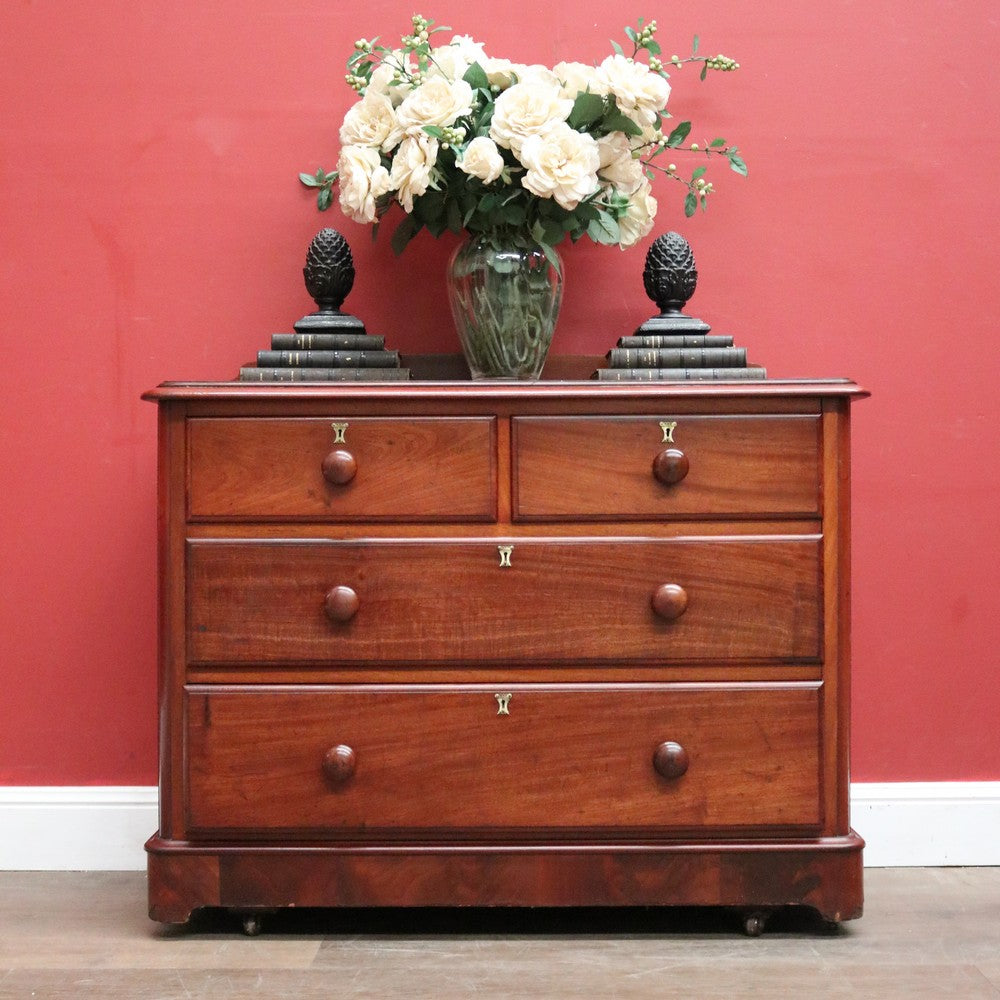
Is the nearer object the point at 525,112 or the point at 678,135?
the point at 525,112

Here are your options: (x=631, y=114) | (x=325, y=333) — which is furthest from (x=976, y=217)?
(x=325, y=333)

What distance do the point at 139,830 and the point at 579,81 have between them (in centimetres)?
171

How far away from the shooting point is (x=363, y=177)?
2.02 metres

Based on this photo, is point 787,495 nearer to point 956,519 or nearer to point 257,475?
point 956,519

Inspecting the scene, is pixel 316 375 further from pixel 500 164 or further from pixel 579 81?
pixel 579 81

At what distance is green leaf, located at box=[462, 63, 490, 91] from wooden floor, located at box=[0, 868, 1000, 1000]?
1.50 meters

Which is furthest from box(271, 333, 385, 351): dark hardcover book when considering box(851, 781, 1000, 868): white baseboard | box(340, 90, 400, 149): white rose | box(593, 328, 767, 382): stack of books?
box(851, 781, 1000, 868): white baseboard

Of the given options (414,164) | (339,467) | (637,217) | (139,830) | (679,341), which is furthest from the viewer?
(139,830)

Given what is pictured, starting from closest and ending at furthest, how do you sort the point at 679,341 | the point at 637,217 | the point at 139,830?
the point at 679,341
the point at 637,217
the point at 139,830

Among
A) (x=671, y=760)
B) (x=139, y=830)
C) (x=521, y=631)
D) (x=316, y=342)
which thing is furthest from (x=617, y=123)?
(x=139, y=830)

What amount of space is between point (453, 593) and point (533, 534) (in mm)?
165

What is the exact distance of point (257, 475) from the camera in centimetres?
188

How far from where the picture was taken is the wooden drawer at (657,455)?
188 cm

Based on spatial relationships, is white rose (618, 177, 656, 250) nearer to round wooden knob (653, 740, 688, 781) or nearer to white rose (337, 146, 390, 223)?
white rose (337, 146, 390, 223)
